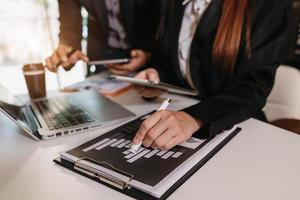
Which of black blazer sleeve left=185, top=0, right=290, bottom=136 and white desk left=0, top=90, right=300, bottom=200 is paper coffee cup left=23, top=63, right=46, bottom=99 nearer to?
white desk left=0, top=90, right=300, bottom=200

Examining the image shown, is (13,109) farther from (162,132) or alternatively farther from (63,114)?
(162,132)

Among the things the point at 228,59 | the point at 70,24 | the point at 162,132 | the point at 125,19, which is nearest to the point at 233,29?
the point at 228,59

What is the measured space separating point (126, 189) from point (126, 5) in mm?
937

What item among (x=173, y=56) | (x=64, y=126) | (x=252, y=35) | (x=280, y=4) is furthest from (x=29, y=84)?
(x=280, y=4)

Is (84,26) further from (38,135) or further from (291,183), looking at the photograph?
(291,183)

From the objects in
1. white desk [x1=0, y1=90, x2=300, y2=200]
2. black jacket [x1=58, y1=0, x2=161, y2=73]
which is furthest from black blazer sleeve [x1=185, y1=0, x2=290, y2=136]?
black jacket [x1=58, y1=0, x2=161, y2=73]

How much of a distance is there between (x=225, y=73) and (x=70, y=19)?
0.71 metres

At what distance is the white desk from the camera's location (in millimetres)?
522

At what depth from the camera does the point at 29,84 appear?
968 mm

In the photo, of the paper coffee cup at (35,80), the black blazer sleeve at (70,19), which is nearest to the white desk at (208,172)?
the paper coffee cup at (35,80)

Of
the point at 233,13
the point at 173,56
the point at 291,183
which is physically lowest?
the point at 291,183

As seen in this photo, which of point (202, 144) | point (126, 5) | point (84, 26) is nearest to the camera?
point (202, 144)

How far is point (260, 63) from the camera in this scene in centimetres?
93

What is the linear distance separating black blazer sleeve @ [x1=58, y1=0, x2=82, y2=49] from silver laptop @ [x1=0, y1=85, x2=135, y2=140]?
403mm
